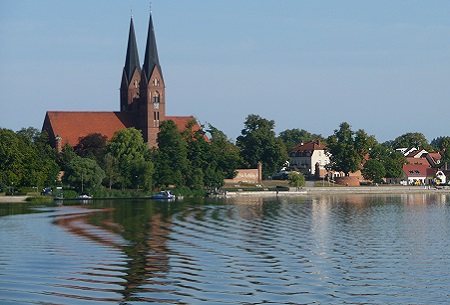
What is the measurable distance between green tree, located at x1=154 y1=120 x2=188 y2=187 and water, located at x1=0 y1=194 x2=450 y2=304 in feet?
121

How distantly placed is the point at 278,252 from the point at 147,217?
21.0 metres

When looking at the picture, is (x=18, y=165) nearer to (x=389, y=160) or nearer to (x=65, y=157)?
(x=65, y=157)

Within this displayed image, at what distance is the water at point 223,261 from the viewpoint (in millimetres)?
21969

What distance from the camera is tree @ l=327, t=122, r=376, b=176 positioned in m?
105

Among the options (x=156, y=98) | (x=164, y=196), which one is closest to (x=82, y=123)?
(x=156, y=98)

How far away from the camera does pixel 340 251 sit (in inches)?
1250

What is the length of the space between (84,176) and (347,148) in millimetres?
37704

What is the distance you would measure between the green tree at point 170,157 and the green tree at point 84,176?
289 inches

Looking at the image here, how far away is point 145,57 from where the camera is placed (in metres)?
101

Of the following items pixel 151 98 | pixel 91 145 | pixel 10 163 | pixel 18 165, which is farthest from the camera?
pixel 151 98

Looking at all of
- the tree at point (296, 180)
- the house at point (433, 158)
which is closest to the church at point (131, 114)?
the tree at point (296, 180)

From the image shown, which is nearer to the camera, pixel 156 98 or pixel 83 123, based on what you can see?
pixel 156 98

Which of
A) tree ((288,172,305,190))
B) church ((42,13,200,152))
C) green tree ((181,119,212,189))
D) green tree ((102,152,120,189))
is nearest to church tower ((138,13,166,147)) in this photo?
church ((42,13,200,152))

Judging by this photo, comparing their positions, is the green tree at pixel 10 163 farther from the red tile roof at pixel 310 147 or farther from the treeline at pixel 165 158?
the red tile roof at pixel 310 147
